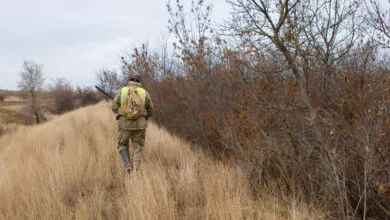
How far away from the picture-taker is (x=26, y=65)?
34.0 m

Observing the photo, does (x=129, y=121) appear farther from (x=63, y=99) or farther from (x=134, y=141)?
(x=63, y=99)

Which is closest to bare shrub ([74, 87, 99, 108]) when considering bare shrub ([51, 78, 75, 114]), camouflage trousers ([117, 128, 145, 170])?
bare shrub ([51, 78, 75, 114])

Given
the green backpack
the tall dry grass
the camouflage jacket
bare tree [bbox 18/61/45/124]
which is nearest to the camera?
the tall dry grass

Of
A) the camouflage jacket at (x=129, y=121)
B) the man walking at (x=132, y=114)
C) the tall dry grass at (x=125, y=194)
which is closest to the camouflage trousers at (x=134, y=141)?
the man walking at (x=132, y=114)

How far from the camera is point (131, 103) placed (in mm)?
3857

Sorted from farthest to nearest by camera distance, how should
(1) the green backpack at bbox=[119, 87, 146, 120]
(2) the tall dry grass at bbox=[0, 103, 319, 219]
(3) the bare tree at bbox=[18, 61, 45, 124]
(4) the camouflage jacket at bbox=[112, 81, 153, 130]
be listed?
(3) the bare tree at bbox=[18, 61, 45, 124], (4) the camouflage jacket at bbox=[112, 81, 153, 130], (1) the green backpack at bbox=[119, 87, 146, 120], (2) the tall dry grass at bbox=[0, 103, 319, 219]

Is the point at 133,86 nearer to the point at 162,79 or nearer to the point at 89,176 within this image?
the point at 89,176

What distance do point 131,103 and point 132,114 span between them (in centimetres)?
20

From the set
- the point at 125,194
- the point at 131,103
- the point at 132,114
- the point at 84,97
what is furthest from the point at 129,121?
the point at 84,97

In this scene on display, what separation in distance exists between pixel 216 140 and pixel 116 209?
2.89 m

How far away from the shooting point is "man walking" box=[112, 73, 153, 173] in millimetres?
3850

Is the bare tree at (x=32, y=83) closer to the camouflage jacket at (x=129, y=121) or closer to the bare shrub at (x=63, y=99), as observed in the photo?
the bare shrub at (x=63, y=99)

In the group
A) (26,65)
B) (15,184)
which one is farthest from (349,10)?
(26,65)

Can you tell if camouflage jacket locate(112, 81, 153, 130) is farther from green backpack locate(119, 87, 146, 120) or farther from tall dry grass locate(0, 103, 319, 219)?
tall dry grass locate(0, 103, 319, 219)
